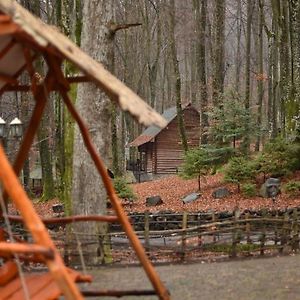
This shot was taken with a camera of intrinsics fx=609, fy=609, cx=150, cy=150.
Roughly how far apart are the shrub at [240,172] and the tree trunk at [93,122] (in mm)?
11163

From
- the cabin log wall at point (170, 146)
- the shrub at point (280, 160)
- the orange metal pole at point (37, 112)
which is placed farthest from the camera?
the cabin log wall at point (170, 146)

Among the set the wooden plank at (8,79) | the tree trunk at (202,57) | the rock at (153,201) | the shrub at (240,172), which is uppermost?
the tree trunk at (202,57)

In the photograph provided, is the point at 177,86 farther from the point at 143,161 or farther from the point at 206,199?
the point at 143,161

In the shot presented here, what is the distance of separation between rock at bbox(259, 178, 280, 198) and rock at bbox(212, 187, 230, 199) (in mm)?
1614

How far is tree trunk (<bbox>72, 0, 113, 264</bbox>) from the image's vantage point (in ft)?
42.7

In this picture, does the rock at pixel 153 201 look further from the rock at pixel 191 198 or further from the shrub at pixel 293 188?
the shrub at pixel 293 188

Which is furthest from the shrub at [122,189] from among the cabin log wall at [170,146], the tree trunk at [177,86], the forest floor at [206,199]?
the cabin log wall at [170,146]

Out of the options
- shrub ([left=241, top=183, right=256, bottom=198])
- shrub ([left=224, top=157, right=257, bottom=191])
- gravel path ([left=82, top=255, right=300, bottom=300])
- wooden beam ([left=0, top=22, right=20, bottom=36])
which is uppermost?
wooden beam ([left=0, top=22, right=20, bottom=36])

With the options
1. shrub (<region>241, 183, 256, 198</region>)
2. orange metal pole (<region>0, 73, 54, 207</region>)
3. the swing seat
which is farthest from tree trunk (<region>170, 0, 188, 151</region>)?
the swing seat

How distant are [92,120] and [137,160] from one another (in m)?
37.0

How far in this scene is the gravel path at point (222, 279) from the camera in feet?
32.3

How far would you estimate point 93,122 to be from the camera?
13000 mm

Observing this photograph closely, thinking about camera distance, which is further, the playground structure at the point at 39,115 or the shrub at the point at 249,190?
the shrub at the point at 249,190

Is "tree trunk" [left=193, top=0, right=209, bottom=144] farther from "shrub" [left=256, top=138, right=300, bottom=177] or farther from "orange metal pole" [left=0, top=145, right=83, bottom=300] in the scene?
"orange metal pole" [left=0, top=145, right=83, bottom=300]
